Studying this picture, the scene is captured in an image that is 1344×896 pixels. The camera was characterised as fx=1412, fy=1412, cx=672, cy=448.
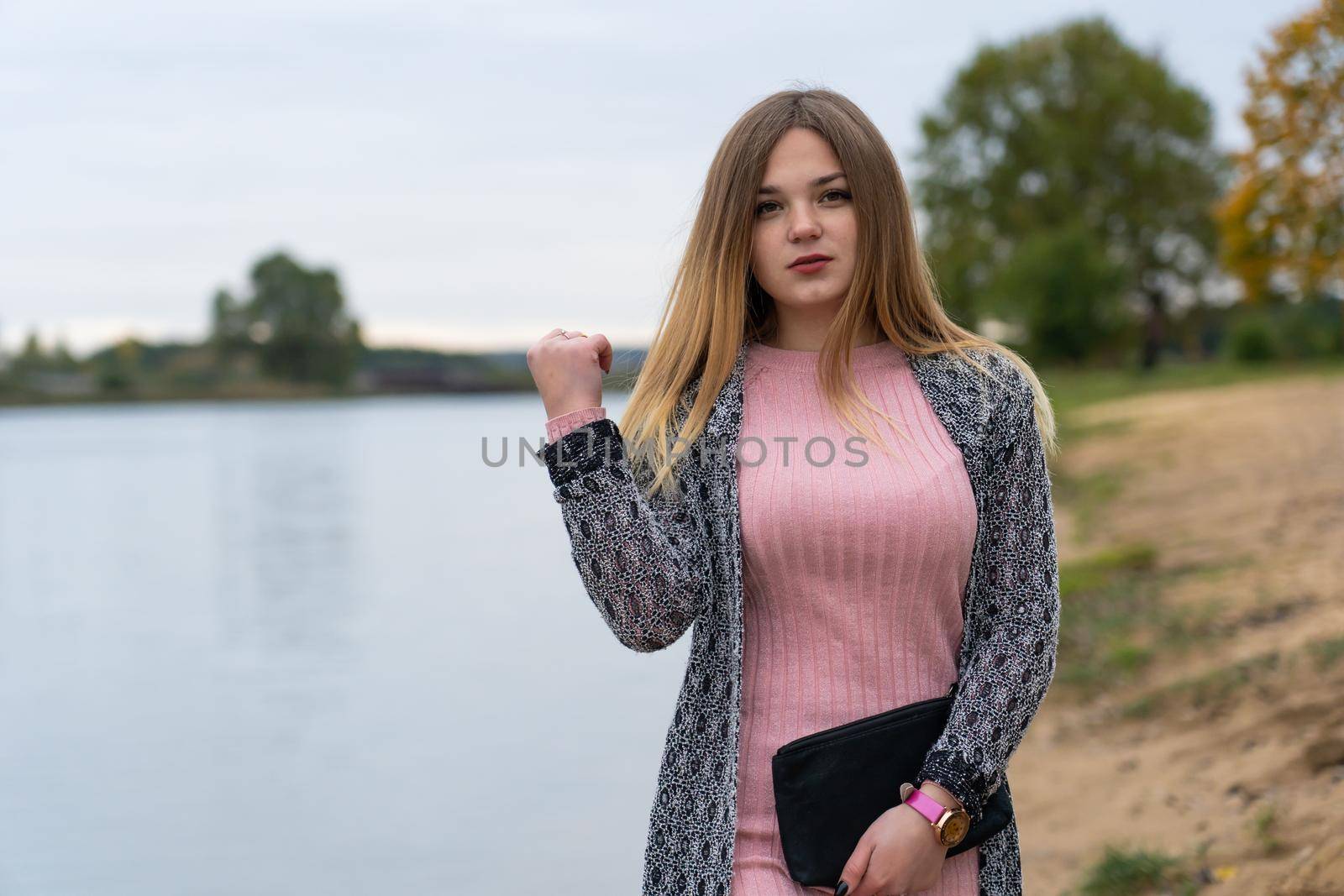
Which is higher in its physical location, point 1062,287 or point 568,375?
point 1062,287

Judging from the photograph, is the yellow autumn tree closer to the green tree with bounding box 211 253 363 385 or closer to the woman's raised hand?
the woman's raised hand

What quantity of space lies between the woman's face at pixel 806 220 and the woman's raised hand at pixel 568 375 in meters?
0.31

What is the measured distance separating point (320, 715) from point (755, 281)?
7.76 meters

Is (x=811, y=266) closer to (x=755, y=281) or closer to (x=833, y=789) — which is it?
(x=755, y=281)

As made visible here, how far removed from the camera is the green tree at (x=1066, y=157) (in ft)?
137

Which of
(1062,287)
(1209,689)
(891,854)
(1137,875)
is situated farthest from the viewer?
(1062,287)

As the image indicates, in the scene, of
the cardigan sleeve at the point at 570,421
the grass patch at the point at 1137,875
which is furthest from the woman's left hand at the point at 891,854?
the grass patch at the point at 1137,875

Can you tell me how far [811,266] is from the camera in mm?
2143

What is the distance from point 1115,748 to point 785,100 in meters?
4.73

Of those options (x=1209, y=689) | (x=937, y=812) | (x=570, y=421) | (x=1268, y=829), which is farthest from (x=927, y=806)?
(x=1209, y=689)

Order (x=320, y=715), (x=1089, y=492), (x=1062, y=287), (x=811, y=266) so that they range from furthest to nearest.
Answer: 1. (x=1062, y=287)
2. (x=1089, y=492)
3. (x=320, y=715)
4. (x=811, y=266)

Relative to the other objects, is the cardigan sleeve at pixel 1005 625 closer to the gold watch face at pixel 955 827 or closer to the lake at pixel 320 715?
the gold watch face at pixel 955 827

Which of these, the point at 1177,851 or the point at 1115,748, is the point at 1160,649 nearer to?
the point at 1115,748

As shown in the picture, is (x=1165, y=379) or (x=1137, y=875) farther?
(x=1165, y=379)
